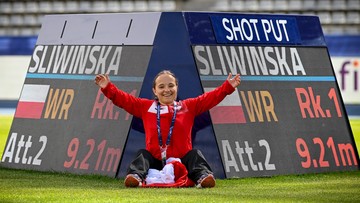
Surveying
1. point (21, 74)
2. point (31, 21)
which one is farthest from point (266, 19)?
point (31, 21)

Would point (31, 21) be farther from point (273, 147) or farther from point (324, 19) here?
point (273, 147)

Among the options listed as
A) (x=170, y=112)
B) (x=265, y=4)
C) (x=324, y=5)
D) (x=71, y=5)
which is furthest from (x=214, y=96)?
(x=71, y=5)

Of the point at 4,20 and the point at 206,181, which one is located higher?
the point at 4,20

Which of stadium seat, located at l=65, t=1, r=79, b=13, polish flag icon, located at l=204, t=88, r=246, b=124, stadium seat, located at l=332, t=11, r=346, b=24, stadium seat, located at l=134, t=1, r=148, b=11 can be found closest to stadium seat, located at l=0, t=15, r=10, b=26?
stadium seat, located at l=65, t=1, r=79, b=13

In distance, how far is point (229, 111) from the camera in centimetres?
1027

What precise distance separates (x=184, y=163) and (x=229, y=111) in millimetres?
1249

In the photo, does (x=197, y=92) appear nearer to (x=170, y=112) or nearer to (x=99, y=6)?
(x=170, y=112)

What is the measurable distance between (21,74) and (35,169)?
1784 cm

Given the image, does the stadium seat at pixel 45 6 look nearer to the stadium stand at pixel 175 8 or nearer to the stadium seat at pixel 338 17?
the stadium stand at pixel 175 8

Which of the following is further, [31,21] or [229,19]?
[31,21]

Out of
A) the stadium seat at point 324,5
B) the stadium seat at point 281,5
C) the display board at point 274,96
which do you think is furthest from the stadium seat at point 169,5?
the display board at point 274,96

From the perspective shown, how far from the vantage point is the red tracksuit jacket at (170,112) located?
9250 mm

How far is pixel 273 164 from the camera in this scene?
1037cm

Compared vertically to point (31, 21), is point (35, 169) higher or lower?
lower
